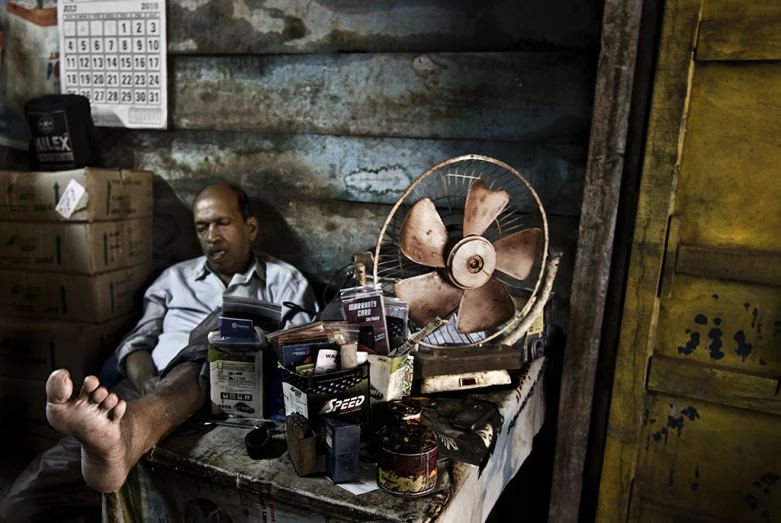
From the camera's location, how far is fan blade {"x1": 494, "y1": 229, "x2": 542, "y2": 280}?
70.2 inches

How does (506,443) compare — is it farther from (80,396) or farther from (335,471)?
(80,396)

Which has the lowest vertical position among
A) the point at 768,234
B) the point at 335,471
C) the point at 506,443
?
the point at 506,443

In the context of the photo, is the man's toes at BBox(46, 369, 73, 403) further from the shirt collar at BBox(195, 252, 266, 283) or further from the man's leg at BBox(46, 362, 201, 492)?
the shirt collar at BBox(195, 252, 266, 283)

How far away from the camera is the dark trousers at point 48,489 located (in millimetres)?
1980

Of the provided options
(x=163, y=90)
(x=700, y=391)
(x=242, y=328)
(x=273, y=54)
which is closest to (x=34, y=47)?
(x=163, y=90)

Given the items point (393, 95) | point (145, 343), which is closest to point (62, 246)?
point (145, 343)

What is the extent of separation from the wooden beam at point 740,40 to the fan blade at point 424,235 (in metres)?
0.93

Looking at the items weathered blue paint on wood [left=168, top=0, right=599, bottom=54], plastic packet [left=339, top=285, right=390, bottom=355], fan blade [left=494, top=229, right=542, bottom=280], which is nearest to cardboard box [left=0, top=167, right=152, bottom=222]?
weathered blue paint on wood [left=168, top=0, right=599, bottom=54]

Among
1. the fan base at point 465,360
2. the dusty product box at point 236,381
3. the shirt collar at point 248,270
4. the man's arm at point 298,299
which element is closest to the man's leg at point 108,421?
the dusty product box at point 236,381

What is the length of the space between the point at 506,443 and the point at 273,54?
6.37ft

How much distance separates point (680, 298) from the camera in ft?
5.79

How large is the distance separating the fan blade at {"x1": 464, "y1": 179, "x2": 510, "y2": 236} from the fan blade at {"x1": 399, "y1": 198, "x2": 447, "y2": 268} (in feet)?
0.28

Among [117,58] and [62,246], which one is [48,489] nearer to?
[62,246]

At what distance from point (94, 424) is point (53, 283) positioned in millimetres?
1518
